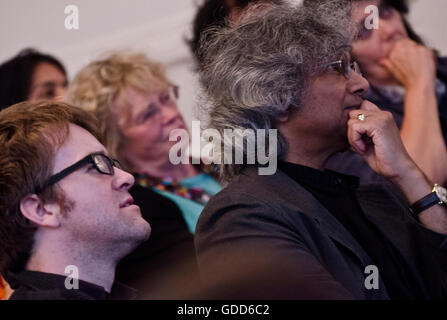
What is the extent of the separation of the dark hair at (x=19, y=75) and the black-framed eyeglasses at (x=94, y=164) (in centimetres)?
74

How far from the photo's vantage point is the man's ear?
1164 millimetres

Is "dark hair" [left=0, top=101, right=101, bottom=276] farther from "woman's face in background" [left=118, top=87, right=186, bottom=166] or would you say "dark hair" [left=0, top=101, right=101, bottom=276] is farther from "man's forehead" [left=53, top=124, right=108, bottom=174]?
"woman's face in background" [left=118, top=87, right=186, bottom=166]

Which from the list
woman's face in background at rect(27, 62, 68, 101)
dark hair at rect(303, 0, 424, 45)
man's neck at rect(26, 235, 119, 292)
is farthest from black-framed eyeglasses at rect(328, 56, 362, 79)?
woman's face in background at rect(27, 62, 68, 101)

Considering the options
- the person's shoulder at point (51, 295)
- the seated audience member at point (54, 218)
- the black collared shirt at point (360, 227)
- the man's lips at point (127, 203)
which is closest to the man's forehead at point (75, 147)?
the seated audience member at point (54, 218)

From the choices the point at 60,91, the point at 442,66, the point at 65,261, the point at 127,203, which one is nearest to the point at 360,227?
the point at 127,203

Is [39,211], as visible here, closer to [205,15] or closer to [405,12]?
[205,15]

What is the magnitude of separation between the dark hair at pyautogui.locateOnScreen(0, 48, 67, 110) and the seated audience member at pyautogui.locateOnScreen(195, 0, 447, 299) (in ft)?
2.78

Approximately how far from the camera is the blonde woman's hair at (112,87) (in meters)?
1.86

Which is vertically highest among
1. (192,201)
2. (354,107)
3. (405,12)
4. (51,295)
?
(405,12)

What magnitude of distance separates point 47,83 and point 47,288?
1.07 meters

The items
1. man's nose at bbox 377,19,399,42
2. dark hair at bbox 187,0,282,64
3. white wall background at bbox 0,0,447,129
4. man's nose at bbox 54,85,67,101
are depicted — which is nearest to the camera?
dark hair at bbox 187,0,282,64

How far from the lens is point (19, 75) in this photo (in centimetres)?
200

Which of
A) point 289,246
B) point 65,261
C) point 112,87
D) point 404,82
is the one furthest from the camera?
point 112,87

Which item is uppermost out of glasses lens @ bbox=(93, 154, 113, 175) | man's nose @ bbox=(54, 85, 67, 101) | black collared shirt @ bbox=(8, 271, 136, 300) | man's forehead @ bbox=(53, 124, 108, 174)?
man's forehead @ bbox=(53, 124, 108, 174)
